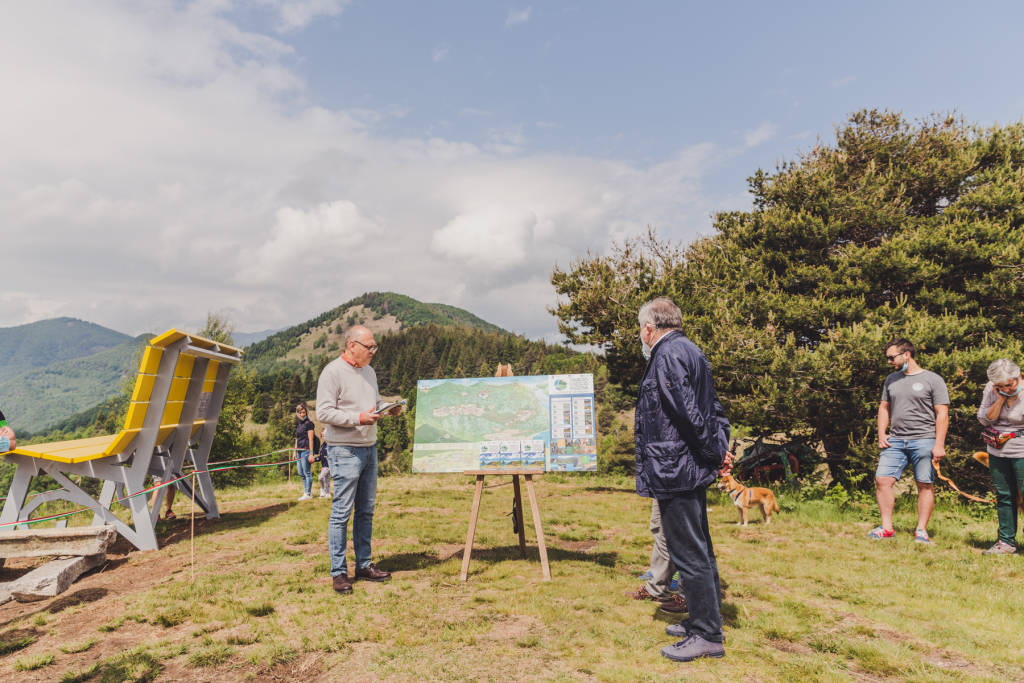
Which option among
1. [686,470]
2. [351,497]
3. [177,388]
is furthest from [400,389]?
[686,470]

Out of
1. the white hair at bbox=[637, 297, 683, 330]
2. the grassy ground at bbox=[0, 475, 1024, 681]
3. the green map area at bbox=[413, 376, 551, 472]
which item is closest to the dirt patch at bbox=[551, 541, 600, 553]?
the grassy ground at bbox=[0, 475, 1024, 681]

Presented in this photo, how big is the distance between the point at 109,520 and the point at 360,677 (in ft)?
15.8

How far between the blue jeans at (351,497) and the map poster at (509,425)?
783 mm

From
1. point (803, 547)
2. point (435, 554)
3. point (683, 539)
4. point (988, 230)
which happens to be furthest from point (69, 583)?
point (988, 230)

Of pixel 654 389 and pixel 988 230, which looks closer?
pixel 654 389

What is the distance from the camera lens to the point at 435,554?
605 cm

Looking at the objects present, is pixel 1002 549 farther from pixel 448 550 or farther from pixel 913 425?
pixel 448 550

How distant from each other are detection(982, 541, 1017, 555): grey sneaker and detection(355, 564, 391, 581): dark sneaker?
249 inches

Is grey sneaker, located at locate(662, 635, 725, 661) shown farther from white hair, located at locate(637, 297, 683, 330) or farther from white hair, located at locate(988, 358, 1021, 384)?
white hair, located at locate(988, 358, 1021, 384)

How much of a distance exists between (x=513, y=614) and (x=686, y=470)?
1.90 m

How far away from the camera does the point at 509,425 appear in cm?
595

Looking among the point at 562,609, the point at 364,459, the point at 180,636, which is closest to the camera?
the point at 180,636

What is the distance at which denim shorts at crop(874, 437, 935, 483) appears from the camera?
604 cm

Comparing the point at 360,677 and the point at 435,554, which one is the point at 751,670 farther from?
the point at 435,554
